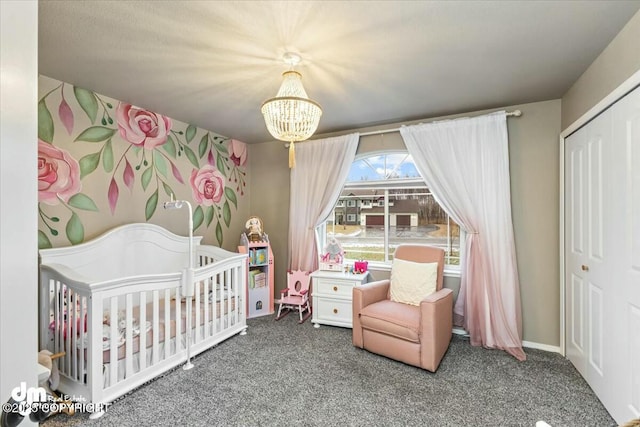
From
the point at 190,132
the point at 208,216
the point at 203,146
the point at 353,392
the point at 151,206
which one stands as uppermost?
the point at 190,132

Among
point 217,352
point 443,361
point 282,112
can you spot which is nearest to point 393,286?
point 443,361

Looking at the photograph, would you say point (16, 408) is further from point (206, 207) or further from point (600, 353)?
point (206, 207)

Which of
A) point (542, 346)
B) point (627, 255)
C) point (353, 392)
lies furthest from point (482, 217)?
point (353, 392)

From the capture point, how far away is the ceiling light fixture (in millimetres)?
1839

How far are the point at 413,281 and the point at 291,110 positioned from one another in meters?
1.96

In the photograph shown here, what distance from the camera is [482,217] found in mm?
2834

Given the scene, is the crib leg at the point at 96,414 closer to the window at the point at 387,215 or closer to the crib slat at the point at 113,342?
the crib slat at the point at 113,342

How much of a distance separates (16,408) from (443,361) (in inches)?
107

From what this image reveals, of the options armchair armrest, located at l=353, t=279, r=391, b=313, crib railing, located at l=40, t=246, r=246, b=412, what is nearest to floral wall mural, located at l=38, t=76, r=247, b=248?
crib railing, located at l=40, t=246, r=246, b=412

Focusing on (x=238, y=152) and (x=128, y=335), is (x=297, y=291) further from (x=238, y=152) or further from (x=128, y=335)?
(x=238, y=152)

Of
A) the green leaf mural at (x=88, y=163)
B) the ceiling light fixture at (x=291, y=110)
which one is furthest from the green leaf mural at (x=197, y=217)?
the ceiling light fixture at (x=291, y=110)

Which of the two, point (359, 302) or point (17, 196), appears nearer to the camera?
point (17, 196)

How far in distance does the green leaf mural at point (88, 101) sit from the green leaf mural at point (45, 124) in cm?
25

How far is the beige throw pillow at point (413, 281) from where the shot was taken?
9.11 ft
